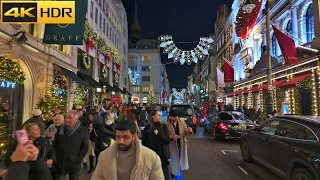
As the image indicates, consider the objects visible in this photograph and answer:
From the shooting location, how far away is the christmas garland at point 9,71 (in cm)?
971

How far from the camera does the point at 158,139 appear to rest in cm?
509

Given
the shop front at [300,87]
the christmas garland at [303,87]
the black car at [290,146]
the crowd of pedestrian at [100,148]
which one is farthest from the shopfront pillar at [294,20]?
the crowd of pedestrian at [100,148]

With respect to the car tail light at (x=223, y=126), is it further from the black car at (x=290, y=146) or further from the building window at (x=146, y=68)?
the building window at (x=146, y=68)

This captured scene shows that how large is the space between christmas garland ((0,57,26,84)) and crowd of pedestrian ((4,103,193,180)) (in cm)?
426

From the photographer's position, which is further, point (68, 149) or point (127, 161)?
point (68, 149)

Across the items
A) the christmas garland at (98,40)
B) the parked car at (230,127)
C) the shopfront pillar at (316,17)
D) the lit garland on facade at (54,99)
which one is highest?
the christmas garland at (98,40)

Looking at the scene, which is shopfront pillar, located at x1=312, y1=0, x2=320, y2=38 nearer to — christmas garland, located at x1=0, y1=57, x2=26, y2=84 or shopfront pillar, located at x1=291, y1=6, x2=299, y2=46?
shopfront pillar, located at x1=291, y1=6, x2=299, y2=46

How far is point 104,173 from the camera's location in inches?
99.4

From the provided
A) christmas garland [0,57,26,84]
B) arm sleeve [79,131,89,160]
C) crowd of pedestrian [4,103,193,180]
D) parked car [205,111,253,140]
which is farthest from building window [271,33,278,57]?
arm sleeve [79,131,89,160]

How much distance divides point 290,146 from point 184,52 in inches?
859

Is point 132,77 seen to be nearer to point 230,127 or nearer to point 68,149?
point 230,127

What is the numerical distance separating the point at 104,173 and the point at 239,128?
10423 millimetres

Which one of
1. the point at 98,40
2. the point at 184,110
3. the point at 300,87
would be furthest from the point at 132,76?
the point at 300,87

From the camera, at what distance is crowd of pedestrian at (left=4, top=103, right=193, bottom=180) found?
2482 mm
